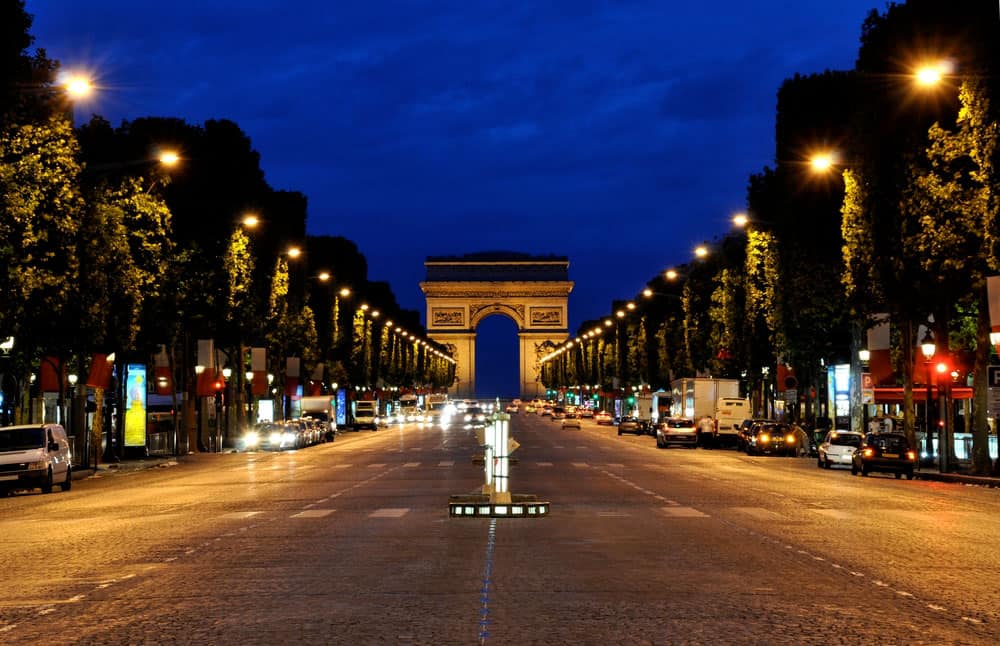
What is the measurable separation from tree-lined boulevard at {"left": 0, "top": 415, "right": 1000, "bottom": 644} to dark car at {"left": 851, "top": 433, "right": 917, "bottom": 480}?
10837 mm

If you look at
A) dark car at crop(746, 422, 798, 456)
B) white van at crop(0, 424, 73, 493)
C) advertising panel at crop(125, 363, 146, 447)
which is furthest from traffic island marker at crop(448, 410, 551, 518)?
dark car at crop(746, 422, 798, 456)

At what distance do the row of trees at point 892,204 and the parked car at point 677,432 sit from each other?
5.24 metres

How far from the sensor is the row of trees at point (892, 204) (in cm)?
3941

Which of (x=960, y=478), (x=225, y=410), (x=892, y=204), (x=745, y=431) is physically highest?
(x=892, y=204)

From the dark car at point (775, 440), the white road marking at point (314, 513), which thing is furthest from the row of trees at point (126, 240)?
the dark car at point (775, 440)

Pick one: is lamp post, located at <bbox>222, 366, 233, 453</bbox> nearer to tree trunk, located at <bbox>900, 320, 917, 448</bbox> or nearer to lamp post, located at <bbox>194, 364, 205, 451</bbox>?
A: lamp post, located at <bbox>194, 364, 205, 451</bbox>

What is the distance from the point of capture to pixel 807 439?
211 feet

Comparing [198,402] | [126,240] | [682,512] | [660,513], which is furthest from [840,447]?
[198,402]

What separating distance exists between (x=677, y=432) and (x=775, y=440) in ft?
34.4

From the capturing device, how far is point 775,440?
61500 mm

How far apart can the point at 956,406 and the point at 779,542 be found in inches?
2153

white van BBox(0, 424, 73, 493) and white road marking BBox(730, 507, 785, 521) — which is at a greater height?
white van BBox(0, 424, 73, 493)

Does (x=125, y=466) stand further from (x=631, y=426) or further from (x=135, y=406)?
(x=631, y=426)

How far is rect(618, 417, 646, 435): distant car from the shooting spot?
10088 centimetres
